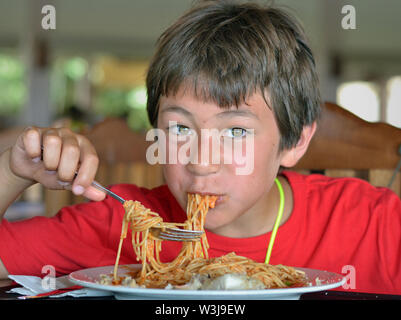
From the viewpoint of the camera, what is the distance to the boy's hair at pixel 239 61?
1149mm

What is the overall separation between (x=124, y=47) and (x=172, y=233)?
9.82 m

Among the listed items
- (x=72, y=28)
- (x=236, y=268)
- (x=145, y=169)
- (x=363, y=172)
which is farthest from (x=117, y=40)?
(x=236, y=268)

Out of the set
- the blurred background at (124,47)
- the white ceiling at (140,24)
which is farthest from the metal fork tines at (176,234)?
the white ceiling at (140,24)

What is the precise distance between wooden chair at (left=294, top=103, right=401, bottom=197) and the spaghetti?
72 cm

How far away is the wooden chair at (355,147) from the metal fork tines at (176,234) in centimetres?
82

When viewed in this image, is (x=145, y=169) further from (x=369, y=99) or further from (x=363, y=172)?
(x=369, y=99)

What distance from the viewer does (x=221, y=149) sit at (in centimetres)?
110

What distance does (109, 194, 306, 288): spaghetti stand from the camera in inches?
35.9

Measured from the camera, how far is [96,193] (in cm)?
101

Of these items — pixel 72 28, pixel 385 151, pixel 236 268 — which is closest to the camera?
pixel 236 268

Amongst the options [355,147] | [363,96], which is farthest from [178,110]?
[363,96]

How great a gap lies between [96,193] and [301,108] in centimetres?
56

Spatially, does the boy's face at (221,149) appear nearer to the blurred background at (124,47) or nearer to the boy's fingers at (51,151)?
the boy's fingers at (51,151)
